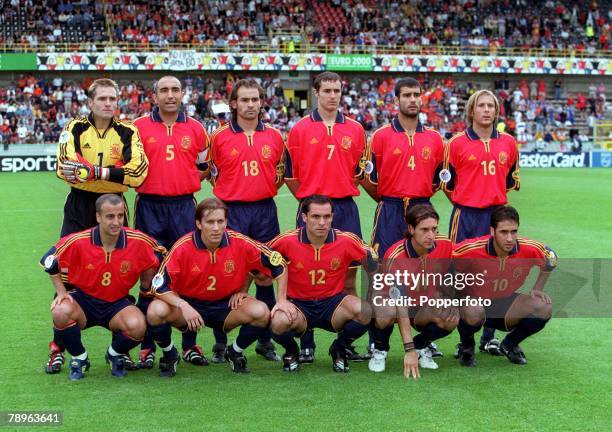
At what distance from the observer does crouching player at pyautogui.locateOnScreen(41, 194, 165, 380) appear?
208 inches

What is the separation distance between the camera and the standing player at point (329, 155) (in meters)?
6.22

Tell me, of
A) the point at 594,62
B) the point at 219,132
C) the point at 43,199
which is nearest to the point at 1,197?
the point at 43,199

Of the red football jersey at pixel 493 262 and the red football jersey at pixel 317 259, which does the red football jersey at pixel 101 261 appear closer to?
the red football jersey at pixel 317 259

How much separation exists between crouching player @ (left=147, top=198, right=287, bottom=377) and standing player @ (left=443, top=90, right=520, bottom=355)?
162 centimetres

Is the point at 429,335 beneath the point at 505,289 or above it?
beneath

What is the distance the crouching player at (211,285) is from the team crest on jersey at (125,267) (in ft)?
0.86

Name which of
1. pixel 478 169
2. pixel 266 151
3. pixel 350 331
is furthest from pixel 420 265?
pixel 266 151

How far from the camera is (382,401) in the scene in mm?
4766

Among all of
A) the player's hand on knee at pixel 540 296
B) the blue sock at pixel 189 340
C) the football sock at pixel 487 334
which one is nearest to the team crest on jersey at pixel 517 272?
the player's hand on knee at pixel 540 296

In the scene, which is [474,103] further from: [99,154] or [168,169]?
[99,154]

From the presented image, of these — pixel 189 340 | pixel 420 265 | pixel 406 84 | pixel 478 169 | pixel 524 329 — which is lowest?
pixel 189 340

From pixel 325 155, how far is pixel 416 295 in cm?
135

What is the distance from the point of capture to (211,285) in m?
5.53

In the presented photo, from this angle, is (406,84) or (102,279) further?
(406,84)
